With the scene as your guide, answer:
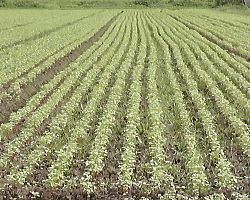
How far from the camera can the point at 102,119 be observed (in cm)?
1076

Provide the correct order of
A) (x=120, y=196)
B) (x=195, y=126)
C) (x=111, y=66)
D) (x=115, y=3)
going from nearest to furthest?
1. (x=120, y=196)
2. (x=195, y=126)
3. (x=111, y=66)
4. (x=115, y=3)

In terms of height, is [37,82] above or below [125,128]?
above

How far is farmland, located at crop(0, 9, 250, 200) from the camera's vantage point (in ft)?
24.8

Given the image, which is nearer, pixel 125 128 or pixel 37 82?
pixel 125 128

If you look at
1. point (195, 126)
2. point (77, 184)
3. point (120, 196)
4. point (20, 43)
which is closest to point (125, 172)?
point (120, 196)

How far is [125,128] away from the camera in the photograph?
10.3 meters

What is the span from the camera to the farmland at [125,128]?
757 centimetres

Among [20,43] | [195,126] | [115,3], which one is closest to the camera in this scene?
[195,126]

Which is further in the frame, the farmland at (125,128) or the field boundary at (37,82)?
the field boundary at (37,82)

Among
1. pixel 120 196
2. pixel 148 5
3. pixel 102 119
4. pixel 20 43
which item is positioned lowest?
pixel 120 196

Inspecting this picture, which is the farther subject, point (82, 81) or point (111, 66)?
point (111, 66)

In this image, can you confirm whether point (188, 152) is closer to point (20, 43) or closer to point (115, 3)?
point (20, 43)

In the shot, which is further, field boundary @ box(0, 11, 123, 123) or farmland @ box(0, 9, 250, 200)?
field boundary @ box(0, 11, 123, 123)

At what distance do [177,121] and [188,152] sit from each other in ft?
7.32
